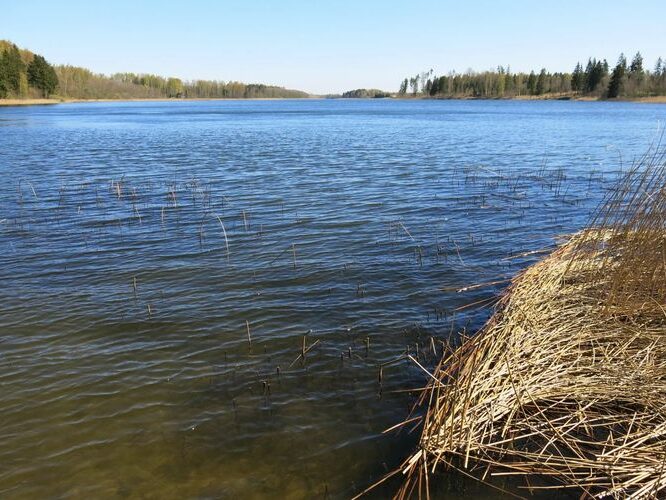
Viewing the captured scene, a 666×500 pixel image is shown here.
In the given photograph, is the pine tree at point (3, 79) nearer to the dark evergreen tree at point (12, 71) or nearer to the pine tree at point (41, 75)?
the dark evergreen tree at point (12, 71)

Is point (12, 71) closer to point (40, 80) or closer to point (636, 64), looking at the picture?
point (40, 80)

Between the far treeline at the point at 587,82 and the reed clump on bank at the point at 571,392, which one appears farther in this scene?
the far treeline at the point at 587,82

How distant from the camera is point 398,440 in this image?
19.0 feet

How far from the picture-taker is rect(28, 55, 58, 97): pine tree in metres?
129

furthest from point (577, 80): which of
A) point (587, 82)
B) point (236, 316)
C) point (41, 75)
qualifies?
point (236, 316)

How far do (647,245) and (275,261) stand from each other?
8.02m

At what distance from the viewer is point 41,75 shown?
131 meters

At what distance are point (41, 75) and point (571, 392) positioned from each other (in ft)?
520

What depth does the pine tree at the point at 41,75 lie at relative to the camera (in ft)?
422

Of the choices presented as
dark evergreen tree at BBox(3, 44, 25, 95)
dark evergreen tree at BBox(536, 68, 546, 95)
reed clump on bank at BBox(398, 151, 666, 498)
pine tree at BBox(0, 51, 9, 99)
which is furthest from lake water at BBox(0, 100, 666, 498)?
dark evergreen tree at BBox(536, 68, 546, 95)

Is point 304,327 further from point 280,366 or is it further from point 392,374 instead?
point 392,374

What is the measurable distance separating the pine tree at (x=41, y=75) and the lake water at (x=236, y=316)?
13259 cm

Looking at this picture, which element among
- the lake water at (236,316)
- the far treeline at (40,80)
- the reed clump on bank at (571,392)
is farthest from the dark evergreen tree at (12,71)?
the reed clump on bank at (571,392)

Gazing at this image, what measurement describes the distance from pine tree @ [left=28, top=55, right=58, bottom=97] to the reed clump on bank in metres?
155
